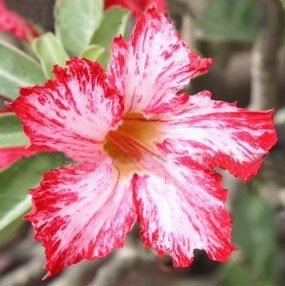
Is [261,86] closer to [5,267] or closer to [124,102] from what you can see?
[124,102]

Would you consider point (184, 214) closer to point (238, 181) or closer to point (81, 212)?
point (81, 212)

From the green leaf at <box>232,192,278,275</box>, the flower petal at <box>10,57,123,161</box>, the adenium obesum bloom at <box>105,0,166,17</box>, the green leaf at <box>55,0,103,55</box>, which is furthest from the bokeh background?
the flower petal at <box>10,57,123,161</box>

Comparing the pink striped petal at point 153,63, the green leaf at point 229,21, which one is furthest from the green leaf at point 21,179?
the green leaf at point 229,21

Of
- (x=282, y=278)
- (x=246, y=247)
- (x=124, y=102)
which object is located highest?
(x=124, y=102)

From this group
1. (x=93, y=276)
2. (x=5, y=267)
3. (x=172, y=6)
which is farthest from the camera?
(x=5, y=267)

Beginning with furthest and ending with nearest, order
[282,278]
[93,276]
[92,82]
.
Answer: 1. [282,278]
2. [93,276]
3. [92,82]

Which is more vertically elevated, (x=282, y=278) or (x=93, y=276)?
(x=93, y=276)

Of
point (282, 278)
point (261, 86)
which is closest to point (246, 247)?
point (282, 278)
